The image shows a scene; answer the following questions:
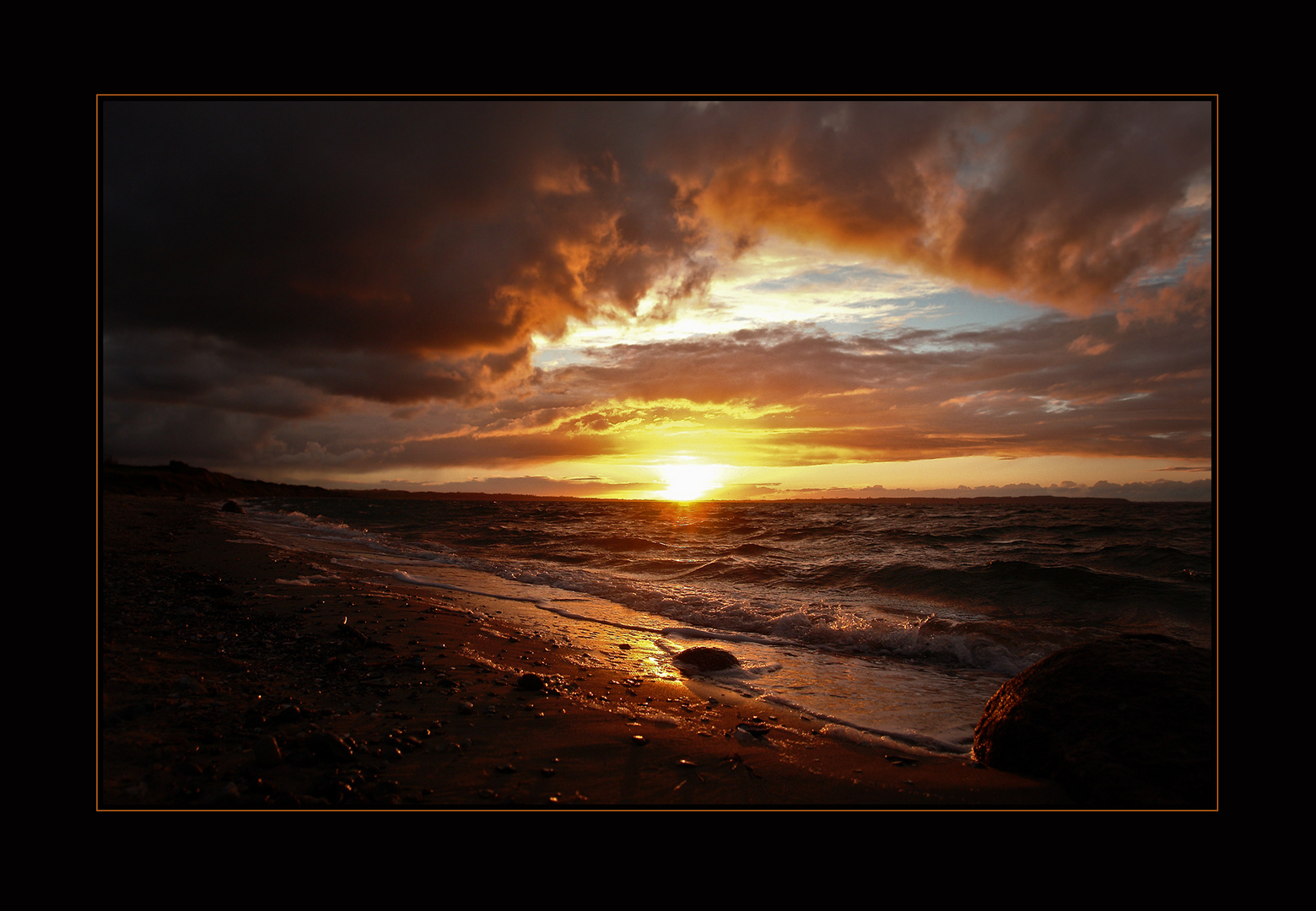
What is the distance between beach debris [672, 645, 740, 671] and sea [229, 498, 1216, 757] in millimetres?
163

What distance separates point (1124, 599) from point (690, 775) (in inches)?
553

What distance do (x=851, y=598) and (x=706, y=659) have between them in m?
7.09

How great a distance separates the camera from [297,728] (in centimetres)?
397

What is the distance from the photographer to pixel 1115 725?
3934mm

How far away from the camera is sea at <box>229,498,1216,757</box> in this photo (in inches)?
261

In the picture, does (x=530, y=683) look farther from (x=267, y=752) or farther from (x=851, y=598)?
(x=851, y=598)

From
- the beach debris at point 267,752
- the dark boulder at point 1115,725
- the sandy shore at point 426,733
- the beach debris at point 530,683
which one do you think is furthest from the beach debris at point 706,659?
the beach debris at point 267,752

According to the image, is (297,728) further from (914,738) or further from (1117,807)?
(1117,807)

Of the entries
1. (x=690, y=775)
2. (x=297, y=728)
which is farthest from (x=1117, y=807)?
(x=297, y=728)

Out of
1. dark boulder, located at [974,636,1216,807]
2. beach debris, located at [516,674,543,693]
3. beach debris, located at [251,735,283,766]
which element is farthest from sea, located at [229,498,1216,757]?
beach debris, located at [251,735,283,766]

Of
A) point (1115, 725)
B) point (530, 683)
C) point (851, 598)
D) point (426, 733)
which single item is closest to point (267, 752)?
point (426, 733)

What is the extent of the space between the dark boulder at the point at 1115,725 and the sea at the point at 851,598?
653 millimetres

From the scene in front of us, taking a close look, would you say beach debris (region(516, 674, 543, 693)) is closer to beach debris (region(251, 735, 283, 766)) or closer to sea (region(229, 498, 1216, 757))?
sea (region(229, 498, 1216, 757))

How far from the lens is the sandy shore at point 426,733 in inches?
135
